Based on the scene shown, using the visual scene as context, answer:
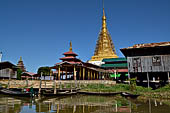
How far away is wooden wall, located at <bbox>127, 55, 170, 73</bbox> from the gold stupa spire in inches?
1087

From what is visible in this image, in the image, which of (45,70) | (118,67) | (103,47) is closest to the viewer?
(118,67)

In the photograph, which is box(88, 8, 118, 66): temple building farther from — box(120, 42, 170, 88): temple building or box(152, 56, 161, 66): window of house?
box(152, 56, 161, 66): window of house

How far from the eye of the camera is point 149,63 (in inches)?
947

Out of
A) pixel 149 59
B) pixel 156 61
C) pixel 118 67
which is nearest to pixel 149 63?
pixel 149 59

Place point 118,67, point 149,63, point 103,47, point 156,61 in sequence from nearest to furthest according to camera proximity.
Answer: point 156,61, point 149,63, point 118,67, point 103,47

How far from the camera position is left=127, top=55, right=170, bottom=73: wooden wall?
75.8 ft

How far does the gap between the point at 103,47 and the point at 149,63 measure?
1297 inches

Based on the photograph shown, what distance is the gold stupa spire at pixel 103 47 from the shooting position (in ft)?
177

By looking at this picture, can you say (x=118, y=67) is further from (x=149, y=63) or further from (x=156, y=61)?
(x=156, y=61)

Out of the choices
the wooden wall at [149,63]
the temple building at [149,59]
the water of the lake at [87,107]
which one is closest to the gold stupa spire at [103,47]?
the temple building at [149,59]

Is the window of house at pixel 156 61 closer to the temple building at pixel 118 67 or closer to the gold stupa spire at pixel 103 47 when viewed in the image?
the temple building at pixel 118 67

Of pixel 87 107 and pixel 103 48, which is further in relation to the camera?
pixel 103 48

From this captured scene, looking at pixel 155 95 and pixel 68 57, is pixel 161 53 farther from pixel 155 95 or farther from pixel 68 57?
pixel 68 57

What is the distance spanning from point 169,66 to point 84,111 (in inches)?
685
